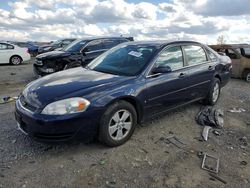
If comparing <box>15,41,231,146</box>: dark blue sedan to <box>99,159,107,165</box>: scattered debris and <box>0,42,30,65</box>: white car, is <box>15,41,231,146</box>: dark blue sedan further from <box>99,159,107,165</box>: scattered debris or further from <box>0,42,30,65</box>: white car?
<box>0,42,30,65</box>: white car

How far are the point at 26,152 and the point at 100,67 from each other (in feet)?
6.36

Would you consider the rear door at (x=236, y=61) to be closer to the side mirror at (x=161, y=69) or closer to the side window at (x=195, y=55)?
the side window at (x=195, y=55)

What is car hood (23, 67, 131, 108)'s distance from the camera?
3566 millimetres

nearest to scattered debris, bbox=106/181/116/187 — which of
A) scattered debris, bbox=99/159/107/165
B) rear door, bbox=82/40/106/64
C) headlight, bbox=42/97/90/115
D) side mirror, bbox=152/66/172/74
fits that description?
scattered debris, bbox=99/159/107/165

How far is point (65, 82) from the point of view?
4027 millimetres

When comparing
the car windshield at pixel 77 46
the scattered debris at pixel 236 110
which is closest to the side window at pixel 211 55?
the scattered debris at pixel 236 110

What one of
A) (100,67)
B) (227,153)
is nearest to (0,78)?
(100,67)

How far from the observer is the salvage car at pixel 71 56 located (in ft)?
29.7

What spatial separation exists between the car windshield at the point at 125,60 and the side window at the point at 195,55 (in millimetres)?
964

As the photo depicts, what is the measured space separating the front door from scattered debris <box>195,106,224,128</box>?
1.67 feet

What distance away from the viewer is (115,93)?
3.76 m

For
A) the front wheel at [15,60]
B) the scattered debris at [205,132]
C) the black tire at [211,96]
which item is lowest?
the front wheel at [15,60]

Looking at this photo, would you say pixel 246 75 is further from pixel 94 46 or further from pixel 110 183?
pixel 110 183

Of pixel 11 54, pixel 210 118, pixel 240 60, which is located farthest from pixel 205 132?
pixel 11 54
